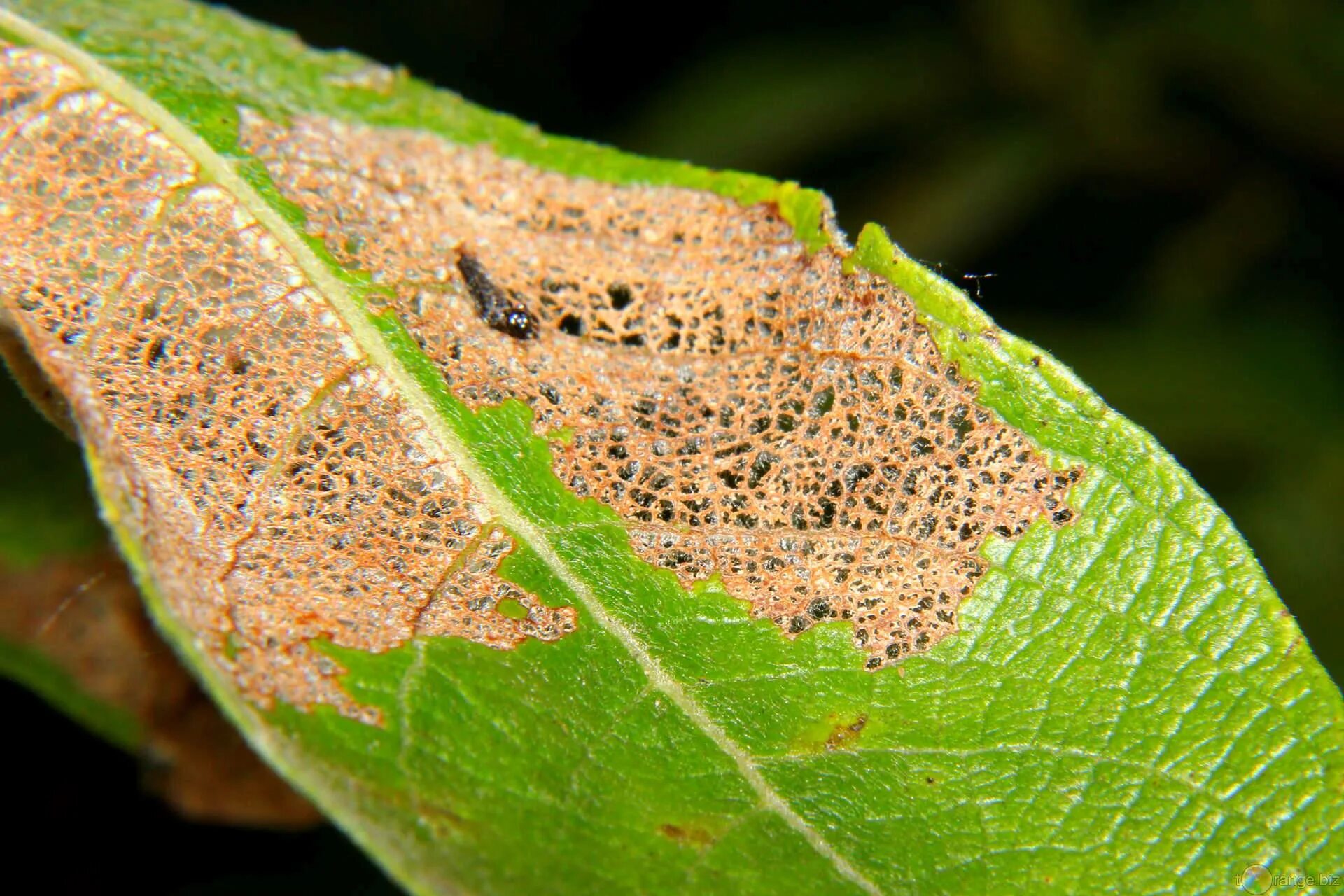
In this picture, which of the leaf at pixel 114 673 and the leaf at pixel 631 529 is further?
the leaf at pixel 114 673

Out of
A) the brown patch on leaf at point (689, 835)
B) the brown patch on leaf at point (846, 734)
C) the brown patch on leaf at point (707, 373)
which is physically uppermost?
the brown patch on leaf at point (707, 373)

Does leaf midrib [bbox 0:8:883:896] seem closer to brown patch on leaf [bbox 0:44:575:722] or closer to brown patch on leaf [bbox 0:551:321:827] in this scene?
brown patch on leaf [bbox 0:44:575:722]

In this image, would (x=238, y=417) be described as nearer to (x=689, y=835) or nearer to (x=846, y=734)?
(x=689, y=835)

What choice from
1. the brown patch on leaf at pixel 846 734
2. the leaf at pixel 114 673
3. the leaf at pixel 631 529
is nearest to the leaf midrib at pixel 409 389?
the leaf at pixel 631 529

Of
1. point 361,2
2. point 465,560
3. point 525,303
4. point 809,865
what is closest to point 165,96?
point 525,303

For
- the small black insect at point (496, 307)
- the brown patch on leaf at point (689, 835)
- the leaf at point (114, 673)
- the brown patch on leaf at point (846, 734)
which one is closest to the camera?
the brown patch on leaf at point (689, 835)

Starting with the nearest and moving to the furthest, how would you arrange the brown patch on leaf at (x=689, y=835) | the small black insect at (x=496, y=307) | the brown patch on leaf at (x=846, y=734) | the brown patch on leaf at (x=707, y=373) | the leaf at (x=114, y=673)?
the brown patch on leaf at (x=689, y=835), the brown patch on leaf at (x=846, y=734), the brown patch on leaf at (x=707, y=373), the small black insect at (x=496, y=307), the leaf at (x=114, y=673)

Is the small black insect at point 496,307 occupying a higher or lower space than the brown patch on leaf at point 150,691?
higher

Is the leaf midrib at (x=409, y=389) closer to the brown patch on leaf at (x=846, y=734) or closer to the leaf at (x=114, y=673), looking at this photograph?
the brown patch on leaf at (x=846, y=734)
